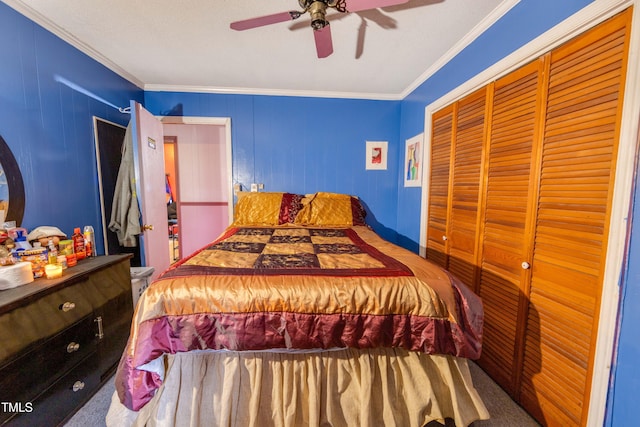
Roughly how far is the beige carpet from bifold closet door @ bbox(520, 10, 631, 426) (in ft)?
0.26

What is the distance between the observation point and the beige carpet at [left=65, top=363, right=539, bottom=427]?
1263 mm

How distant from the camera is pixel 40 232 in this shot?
148 centimetres

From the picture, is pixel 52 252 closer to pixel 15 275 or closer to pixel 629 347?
pixel 15 275

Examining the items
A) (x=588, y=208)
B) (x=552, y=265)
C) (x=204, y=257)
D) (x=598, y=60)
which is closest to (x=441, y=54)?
(x=598, y=60)

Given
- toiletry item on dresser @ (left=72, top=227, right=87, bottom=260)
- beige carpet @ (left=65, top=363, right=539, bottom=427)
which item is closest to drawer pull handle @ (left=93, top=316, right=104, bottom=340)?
beige carpet @ (left=65, top=363, right=539, bottom=427)

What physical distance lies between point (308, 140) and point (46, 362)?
2657 millimetres

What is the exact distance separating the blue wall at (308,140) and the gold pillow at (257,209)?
1.09 ft

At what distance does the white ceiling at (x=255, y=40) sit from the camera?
1.57 m

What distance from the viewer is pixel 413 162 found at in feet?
8.84

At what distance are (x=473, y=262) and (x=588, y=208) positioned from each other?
78 cm

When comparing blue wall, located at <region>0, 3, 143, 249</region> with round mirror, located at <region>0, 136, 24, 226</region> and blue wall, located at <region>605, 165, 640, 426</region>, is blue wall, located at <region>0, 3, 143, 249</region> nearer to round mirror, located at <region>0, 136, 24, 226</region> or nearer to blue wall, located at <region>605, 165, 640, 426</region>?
round mirror, located at <region>0, 136, 24, 226</region>

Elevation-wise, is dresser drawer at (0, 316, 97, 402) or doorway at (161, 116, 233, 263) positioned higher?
doorway at (161, 116, 233, 263)

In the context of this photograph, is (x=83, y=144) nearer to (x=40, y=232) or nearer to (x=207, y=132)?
(x=40, y=232)

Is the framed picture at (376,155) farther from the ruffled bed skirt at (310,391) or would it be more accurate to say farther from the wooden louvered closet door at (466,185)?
the ruffled bed skirt at (310,391)
